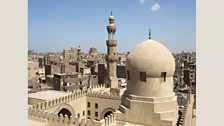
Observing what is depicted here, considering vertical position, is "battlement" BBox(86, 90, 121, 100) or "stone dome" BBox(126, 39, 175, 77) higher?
"stone dome" BBox(126, 39, 175, 77)

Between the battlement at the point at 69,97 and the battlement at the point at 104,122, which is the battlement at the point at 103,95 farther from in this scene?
the battlement at the point at 104,122

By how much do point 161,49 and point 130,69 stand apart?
1595 mm

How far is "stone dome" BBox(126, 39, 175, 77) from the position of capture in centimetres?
980

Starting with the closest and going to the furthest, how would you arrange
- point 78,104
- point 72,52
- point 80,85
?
point 78,104 < point 80,85 < point 72,52

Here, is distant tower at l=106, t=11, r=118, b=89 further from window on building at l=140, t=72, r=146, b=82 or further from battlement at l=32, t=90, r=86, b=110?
window on building at l=140, t=72, r=146, b=82

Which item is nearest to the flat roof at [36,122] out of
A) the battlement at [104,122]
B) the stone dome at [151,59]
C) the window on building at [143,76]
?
the battlement at [104,122]

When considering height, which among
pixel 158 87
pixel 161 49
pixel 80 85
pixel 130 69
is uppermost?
pixel 161 49

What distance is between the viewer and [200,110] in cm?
459

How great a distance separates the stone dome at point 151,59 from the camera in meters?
9.80

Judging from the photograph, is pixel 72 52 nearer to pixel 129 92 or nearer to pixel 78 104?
pixel 78 104

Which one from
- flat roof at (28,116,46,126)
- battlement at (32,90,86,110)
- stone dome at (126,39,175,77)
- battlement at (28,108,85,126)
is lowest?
flat roof at (28,116,46,126)

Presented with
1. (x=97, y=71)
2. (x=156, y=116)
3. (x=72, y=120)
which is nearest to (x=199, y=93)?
(x=156, y=116)

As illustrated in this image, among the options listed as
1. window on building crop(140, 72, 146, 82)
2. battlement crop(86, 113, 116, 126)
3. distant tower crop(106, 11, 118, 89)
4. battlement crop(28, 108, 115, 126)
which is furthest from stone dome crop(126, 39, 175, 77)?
distant tower crop(106, 11, 118, 89)

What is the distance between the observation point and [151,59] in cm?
982
